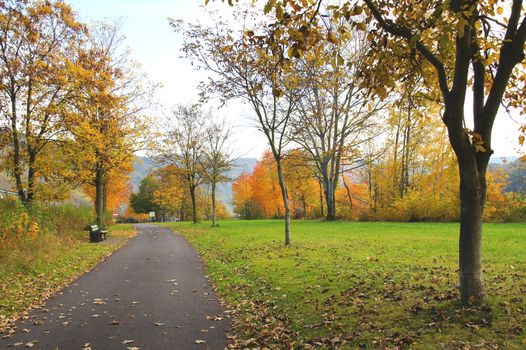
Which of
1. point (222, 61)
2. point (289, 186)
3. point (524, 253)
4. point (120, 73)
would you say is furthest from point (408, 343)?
point (289, 186)

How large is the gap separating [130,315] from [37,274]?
530 centimetres

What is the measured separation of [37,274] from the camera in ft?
36.8

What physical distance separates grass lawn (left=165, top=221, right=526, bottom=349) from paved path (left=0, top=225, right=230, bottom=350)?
556 mm

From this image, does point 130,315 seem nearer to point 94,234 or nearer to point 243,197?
point 94,234

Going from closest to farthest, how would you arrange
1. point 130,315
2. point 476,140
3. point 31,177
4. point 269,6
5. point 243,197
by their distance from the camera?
point 269,6 → point 476,140 → point 130,315 → point 31,177 → point 243,197

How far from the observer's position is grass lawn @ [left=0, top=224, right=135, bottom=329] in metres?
8.34

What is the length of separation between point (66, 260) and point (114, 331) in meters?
8.64

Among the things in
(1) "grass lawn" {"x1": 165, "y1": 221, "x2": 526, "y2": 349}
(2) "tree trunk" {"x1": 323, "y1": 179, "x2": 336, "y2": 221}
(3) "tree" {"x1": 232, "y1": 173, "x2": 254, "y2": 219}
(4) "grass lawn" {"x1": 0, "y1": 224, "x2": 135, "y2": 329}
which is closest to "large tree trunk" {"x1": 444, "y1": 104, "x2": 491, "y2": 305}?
(1) "grass lawn" {"x1": 165, "y1": 221, "x2": 526, "y2": 349}

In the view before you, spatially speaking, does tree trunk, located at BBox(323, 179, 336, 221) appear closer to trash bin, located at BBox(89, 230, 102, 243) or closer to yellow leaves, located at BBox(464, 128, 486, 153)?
trash bin, located at BBox(89, 230, 102, 243)

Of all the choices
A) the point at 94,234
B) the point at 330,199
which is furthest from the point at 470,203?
the point at 330,199

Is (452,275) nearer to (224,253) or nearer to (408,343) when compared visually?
(408,343)

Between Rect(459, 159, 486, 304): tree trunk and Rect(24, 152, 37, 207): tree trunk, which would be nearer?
Rect(459, 159, 486, 304): tree trunk

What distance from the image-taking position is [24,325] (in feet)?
22.9

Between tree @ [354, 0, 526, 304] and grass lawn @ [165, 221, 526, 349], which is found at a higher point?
tree @ [354, 0, 526, 304]
